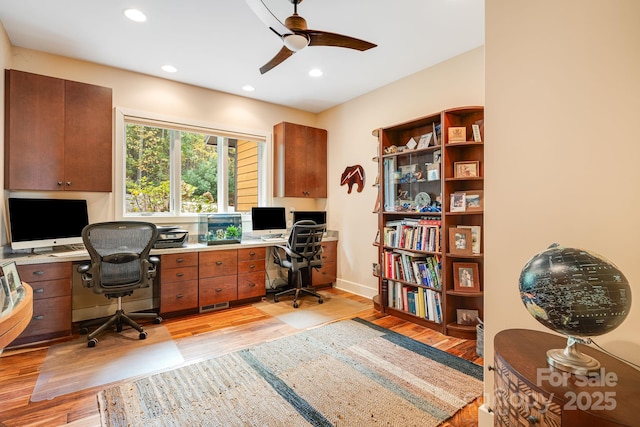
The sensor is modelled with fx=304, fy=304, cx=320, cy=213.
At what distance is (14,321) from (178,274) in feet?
6.87

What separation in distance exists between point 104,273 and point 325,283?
2756 mm

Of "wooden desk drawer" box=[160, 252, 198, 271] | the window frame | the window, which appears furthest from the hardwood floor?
the window

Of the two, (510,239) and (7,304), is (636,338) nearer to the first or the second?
(510,239)

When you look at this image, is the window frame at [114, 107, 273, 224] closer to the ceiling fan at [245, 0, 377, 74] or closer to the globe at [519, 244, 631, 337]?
the ceiling fan at [245, 0, 377, 74]

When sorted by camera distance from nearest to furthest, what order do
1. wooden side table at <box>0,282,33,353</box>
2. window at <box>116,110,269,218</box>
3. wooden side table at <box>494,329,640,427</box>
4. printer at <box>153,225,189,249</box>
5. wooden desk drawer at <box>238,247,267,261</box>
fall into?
wooden side table at <box>494,329,640,427</box>
wooden side table at <box>0,282,33,353</box>
printer at <box>153,225,189,249</box>
window at <box>116,110,269,218</box>
wooden desk drawer at <box>238,247,267,261</box>

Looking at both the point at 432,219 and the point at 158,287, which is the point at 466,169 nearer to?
the point at 432,219

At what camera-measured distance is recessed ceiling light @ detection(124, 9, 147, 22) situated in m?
2.41

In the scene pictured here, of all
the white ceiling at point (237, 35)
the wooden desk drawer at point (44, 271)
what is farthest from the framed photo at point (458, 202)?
the wooden desk drawer at point (44, 271)

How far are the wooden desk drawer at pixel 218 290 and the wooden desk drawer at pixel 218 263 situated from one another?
63mm

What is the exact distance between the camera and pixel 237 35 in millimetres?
2756

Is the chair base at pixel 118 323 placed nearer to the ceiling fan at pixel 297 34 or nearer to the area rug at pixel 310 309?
the area rug at pixel 310 309

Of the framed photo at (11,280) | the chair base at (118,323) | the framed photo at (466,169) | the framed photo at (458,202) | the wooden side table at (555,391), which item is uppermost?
the framed photo at (466,169)

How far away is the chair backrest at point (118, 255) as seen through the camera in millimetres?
2639

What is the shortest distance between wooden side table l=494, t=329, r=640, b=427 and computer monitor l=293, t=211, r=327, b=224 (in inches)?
137
